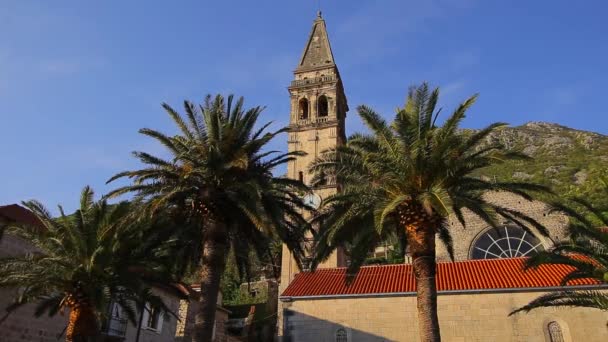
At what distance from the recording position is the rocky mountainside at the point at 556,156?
81562 millimetres

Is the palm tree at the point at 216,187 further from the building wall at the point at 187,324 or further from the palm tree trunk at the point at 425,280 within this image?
the building wall at the point at 187,324

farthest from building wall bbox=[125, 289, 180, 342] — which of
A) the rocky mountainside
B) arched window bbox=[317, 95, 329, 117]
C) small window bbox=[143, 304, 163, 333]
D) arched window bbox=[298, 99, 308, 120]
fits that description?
the rocky mountainside

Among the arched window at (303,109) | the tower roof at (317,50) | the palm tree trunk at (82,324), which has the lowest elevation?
the palm tree trunk at (82,324)

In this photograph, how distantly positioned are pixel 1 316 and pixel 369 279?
17155mm

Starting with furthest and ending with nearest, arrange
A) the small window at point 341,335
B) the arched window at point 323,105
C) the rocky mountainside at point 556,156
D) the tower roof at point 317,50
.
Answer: the rocky mountainside at point 556,156
the tower roof at point 317,50
the arched window at point 323,105
the small window at point 341,335

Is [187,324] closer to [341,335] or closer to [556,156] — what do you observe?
[341,335]

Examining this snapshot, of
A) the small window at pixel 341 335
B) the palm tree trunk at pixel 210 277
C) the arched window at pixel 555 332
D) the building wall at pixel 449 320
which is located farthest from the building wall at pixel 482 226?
the palm tree trunk at pixel 210 277

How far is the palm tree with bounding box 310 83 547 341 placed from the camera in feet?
47.5

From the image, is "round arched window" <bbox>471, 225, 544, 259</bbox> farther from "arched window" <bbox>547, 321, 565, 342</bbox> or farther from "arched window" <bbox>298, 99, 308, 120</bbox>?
"arched window" <bbox>298, 99, 308, 120</bbox>

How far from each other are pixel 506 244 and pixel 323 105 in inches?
764

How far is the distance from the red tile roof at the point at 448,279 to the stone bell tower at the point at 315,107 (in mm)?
9612

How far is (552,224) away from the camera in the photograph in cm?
3375

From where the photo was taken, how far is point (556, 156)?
96125 mm

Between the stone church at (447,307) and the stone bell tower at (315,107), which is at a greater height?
the stone bell tower at (315,107)
